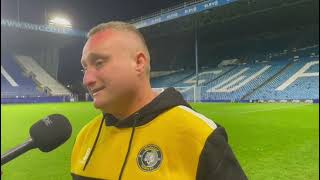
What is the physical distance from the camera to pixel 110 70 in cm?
149

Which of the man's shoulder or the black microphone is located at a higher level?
the black microphone

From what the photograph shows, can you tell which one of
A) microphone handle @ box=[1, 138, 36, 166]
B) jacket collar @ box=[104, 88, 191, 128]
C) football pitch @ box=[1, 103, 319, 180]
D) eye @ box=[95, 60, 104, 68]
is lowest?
football pitch @ box=[1, 103, 319, 180]

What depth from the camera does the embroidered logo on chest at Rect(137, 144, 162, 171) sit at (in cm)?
146

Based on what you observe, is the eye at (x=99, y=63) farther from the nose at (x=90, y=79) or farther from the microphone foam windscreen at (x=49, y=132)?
the microphone foam windscreen at (x=49, y=132)

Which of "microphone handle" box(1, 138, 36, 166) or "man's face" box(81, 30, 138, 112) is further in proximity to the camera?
"man's face" box(81, 30, 138, 112)

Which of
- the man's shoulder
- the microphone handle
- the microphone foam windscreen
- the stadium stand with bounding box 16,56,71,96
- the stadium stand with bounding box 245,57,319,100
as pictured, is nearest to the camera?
the microphone handle

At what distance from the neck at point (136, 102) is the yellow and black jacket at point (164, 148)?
0.09 ft

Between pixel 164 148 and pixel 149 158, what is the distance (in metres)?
0.07

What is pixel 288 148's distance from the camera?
7516mm

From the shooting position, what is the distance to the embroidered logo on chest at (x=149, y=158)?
1457mm

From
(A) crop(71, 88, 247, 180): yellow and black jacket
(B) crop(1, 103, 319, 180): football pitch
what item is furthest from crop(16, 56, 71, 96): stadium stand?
(A) crop(71, 88, 247, 180): yellow and black jacket

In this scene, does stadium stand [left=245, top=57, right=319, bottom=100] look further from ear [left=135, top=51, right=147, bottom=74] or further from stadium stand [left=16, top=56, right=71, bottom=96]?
ear [left=135, top=51, right=147, bottom=74]

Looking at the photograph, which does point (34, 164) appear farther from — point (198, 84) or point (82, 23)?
point (198, 84)

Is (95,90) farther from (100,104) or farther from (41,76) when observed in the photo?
(41,76)
